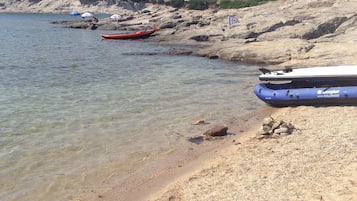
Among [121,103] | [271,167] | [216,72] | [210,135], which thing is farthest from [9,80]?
[271,167]

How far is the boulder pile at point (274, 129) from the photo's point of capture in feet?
36.6

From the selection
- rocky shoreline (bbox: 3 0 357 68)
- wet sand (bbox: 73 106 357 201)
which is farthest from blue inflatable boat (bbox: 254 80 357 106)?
rocky shoreline (bbox: 3 0 357 68)

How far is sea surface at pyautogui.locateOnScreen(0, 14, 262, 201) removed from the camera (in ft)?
32.3

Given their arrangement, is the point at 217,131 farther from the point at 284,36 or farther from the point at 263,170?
the point at 284,36

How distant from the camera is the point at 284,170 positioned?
27.5 ft

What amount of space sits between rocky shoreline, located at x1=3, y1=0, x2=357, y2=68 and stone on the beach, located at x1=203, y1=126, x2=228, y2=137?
11900mm

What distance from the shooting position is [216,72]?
928 inches

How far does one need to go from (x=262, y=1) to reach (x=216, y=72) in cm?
5571

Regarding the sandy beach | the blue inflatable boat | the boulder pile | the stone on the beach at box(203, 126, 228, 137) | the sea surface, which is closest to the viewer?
the sandy beach

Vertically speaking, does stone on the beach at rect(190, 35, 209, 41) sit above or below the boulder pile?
below

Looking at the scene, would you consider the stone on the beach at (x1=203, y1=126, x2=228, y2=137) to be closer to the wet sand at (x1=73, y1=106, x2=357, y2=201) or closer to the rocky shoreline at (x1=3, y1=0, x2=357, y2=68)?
the wet sand at (x1=73, y1=106, x2=357, y2=201)

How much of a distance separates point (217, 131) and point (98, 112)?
4.62 m

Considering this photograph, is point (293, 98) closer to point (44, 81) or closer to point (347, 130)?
point (347, 130)

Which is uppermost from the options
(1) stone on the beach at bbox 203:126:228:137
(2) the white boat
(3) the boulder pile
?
(2) the white boat
